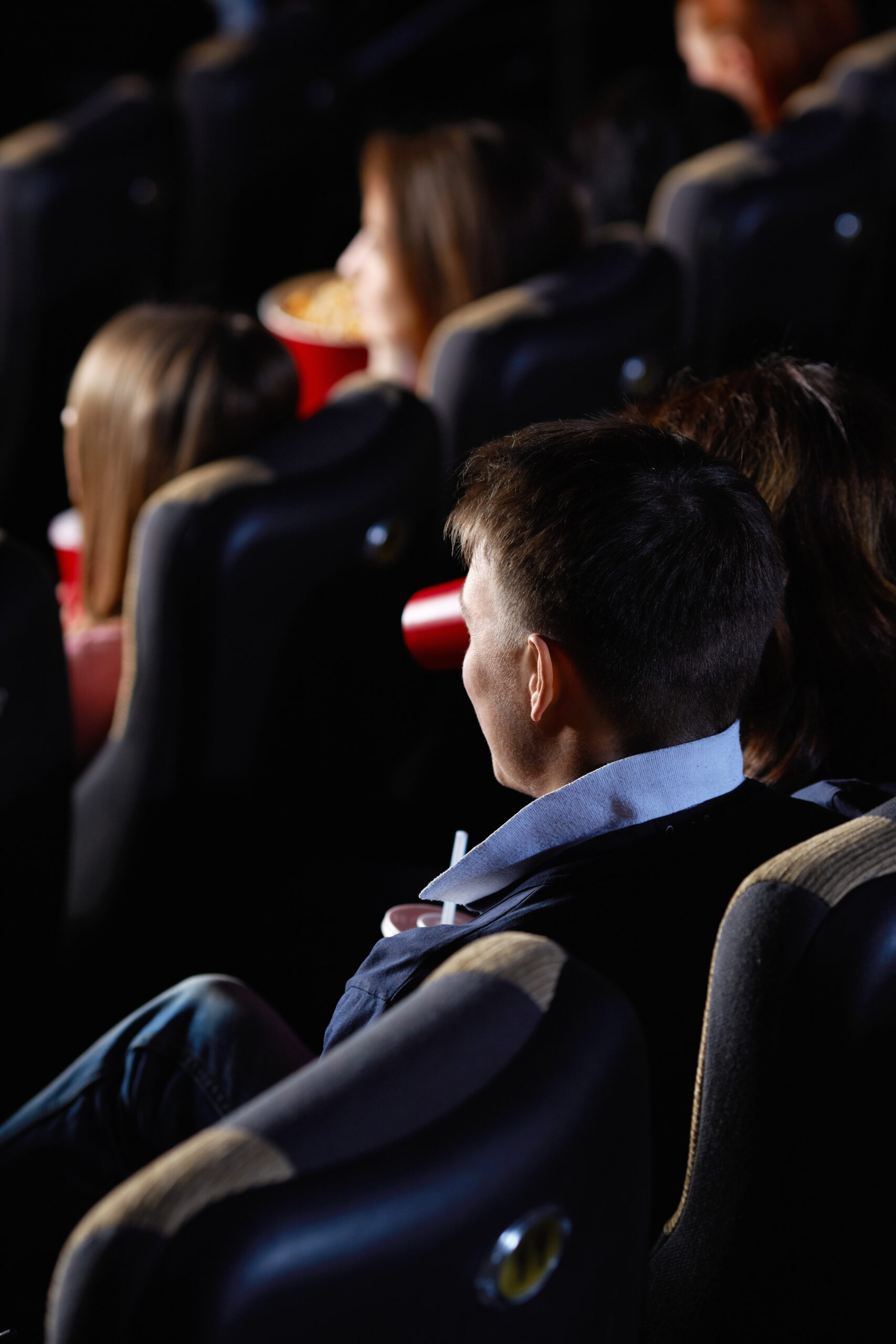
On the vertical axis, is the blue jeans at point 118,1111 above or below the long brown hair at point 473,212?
below

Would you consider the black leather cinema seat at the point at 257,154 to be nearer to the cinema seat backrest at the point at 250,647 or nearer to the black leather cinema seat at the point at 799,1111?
the cinema seat backrest at the point at 250,647

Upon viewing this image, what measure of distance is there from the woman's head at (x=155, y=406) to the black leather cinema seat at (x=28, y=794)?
1.09ft

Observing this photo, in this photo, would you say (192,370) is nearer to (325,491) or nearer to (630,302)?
(325,491)

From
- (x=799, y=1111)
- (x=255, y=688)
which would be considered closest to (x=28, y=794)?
(x=255, y=688)

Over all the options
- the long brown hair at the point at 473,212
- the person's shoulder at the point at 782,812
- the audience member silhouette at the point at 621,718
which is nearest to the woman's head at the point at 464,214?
the long brown hair at the point at 473,212

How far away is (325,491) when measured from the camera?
118cm

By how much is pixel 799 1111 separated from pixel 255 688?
662 mm

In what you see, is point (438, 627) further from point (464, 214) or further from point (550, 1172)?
point (464, 214)

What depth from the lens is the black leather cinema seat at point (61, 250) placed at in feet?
6.38

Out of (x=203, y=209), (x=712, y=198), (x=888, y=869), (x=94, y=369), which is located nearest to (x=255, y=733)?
(x=94, y=369)

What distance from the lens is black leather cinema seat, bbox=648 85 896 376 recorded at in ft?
6.42

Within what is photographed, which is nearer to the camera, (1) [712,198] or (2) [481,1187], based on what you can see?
(2) [481,1187]

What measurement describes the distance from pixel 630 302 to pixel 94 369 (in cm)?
61

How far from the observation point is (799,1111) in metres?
0.66
